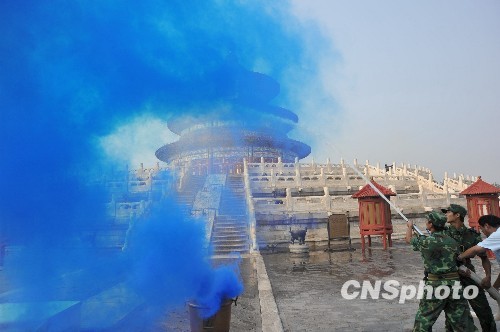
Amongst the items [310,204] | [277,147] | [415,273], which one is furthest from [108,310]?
[277,147]

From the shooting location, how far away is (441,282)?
4.00 metres

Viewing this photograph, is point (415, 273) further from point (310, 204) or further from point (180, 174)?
point (180, 174)

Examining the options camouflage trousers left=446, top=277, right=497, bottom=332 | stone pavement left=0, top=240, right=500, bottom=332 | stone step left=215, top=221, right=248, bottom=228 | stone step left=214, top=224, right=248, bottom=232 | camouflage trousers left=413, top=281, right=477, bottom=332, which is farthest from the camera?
stone step left=215, top=221, right=248, bottom=228

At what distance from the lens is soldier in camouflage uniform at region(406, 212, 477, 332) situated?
3912 mm

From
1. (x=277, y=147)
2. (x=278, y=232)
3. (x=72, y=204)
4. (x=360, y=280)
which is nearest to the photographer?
(x=72, y=204)

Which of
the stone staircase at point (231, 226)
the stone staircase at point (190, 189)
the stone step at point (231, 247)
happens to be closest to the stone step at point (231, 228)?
the stone staircase at point (231, 226)

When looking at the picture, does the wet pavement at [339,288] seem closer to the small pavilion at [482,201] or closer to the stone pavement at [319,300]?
the stone pavement at [319,300]

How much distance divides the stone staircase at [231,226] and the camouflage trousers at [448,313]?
29.5 feet

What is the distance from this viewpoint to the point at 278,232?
16344 mm

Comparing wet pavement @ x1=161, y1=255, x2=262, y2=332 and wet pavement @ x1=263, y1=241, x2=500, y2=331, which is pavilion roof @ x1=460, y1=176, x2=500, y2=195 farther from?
wet pavement @ x1=161, y1=255, x2=262, y2=332

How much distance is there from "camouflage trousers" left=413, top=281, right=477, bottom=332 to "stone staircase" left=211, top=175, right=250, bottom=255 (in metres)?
9.01

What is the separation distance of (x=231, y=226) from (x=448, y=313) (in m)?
10.9

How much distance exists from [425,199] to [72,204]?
15.9 m

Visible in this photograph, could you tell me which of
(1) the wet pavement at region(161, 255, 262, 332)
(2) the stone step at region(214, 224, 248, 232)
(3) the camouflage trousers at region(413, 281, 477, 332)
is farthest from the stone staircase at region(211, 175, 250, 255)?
(3) the camouflage trousers at region(413, 281, 477, 332)
